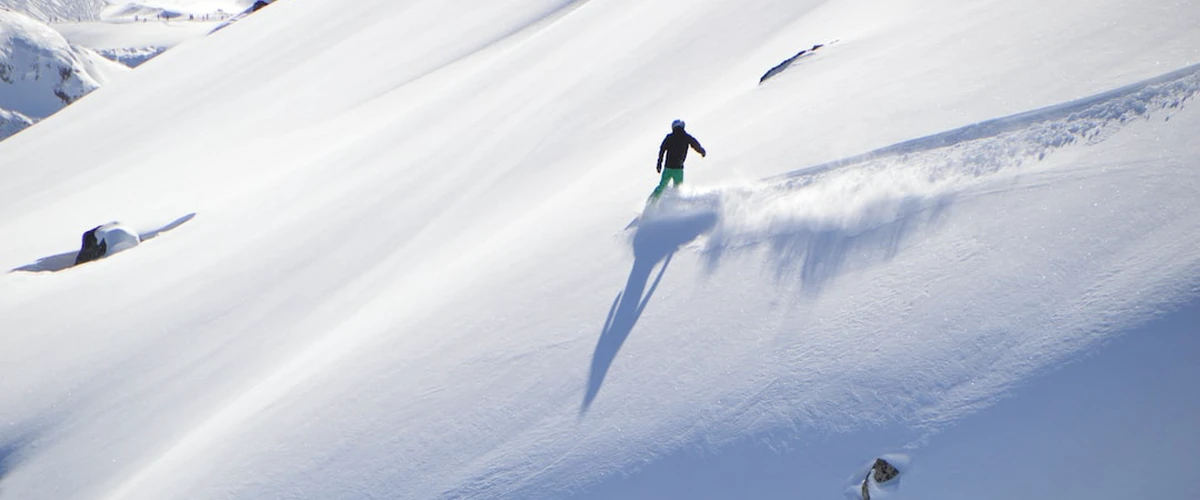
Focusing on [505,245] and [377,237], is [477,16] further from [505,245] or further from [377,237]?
[505,245]

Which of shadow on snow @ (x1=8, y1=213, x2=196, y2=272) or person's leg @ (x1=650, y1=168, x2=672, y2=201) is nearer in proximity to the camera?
person's leg @ (x1=650, y1=168, x2=672, y2=201)

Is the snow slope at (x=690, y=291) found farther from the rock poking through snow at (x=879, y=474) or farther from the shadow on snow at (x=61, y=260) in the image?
the shadow on snow at (x=61, y=260)

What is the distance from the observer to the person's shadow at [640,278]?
9.35m

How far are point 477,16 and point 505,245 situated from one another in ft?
79.9

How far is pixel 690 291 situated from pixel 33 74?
48887 millimetres

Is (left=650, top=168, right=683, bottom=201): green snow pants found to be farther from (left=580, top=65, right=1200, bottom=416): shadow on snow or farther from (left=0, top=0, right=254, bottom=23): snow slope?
(left=0, top=0, right=254, bottom=23): snow slope

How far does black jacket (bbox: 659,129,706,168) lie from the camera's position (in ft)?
37.9

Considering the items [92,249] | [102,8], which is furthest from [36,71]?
[102,8]

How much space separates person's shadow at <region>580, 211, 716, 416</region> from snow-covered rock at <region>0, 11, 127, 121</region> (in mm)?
46613

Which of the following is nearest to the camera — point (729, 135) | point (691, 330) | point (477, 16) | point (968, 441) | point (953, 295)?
point (968, 441)

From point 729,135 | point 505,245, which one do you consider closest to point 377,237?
point 505,245

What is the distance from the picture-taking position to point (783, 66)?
53.4ft

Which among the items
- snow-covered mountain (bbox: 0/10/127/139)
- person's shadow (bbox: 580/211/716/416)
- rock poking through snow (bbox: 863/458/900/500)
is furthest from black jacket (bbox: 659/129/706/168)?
snow-covered mountain (bbox: 0/10/127/139)

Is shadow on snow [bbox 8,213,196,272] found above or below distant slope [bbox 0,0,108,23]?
below
